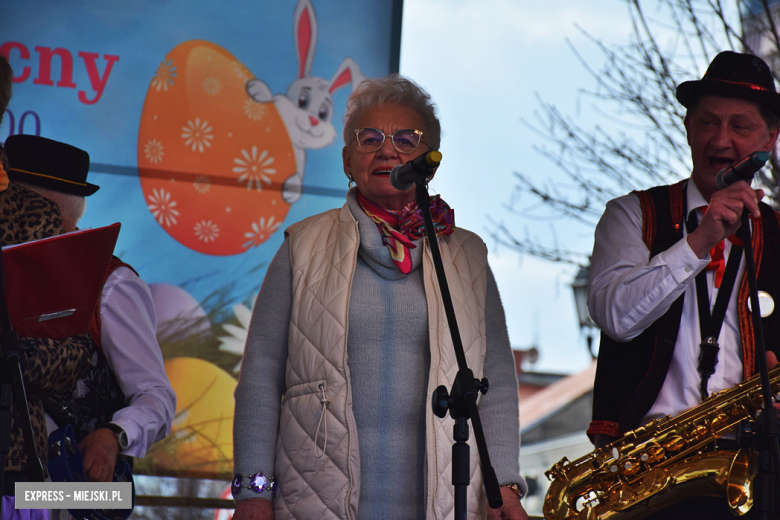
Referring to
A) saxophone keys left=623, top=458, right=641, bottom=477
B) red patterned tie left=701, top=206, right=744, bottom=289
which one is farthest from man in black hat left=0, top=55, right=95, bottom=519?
red patterned tie left=701, top=206, right=744, bottom=289

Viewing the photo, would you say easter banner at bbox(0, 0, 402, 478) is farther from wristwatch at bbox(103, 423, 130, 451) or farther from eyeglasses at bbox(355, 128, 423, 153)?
eyeglasses at bbox(355, 128, 423, 153)

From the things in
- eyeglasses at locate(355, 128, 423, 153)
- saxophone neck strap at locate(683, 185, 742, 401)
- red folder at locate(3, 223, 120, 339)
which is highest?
eyeglasses at locate(355, 128, 423, 153)

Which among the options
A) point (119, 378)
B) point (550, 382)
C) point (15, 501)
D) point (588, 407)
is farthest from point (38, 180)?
point (550, 382)

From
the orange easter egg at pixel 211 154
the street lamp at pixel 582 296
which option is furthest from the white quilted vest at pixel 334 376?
the street lamp at pixel 582 296

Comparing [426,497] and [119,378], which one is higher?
[119,378]

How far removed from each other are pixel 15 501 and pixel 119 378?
789 mm

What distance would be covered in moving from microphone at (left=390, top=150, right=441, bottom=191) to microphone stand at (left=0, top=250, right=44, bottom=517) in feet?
3.20

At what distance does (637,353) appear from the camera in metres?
2.67

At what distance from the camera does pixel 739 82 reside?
2764mm

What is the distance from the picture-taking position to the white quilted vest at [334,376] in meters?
2.42

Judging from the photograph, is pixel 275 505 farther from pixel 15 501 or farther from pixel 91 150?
pixel 91 150

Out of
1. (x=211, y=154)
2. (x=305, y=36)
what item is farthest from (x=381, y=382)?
(x=305, y=36)

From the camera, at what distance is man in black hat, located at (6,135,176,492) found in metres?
2.63

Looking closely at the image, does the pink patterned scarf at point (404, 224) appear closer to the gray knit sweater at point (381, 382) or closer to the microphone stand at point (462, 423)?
the gray knit sweater at point (381, 382)
